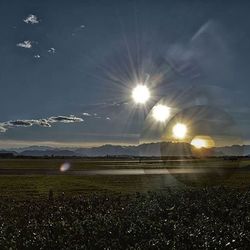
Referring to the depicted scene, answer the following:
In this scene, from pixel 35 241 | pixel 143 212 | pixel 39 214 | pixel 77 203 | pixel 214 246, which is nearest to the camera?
pixel 214 246

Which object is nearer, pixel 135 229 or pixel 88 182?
pixel 135 229

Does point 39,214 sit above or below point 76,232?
above

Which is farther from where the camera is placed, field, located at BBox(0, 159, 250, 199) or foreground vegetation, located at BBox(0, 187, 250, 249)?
field, located at BBox(0, 159, 250, 199)

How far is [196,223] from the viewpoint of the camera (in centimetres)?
1328

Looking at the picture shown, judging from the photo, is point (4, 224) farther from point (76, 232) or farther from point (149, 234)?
point (149, 234)

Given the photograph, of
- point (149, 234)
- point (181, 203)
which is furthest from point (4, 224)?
point (181, 203)

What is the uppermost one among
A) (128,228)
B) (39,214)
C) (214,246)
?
(39,214)

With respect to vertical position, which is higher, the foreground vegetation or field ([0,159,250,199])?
field ([0,159,250,199])

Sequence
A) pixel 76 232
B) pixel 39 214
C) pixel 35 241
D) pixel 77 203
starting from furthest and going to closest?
pixel 77 203, pixel 39 214, pixel 76 232, pixel 35 241

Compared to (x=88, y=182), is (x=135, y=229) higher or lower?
lower

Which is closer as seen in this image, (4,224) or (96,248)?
(96,248)

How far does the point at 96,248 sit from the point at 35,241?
6.11ft

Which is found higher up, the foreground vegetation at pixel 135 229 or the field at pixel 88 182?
the field at pixel 88 182

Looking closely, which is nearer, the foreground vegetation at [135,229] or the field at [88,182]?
the foreground vegetation at [135,229]
